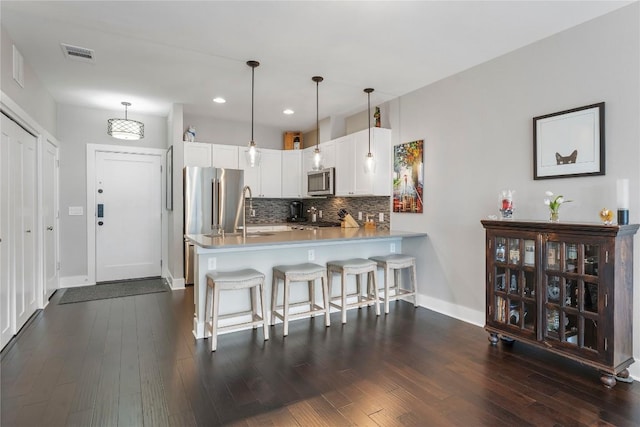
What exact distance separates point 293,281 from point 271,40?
2.23 metres

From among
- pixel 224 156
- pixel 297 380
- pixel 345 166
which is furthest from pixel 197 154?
pixel 297 380

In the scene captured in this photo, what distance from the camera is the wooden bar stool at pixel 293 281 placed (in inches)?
130

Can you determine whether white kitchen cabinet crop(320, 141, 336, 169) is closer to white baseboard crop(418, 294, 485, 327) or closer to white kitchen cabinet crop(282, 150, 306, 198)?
white kitchen cabinet crop(282, 150, 306, 198)

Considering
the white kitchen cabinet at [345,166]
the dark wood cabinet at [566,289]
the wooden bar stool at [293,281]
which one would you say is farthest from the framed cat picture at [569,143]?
the white kitchen cabinet at [345,166]

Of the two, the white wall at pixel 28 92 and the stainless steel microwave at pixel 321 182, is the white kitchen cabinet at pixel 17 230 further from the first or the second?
the stainless steel microwave at pixel 321 182

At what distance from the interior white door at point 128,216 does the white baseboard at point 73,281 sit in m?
0.16

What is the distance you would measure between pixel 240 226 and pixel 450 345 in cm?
356

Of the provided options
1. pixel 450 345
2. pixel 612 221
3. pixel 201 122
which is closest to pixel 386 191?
pixel 450 345

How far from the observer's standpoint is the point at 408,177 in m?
4.35

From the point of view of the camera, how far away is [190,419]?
1961 mm

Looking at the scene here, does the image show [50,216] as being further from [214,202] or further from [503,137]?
[503,137]

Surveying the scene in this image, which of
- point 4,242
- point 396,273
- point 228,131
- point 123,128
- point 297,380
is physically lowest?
point 297,380

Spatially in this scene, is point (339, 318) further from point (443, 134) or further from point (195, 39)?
point (195, 39)

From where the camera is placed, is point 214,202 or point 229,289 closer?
point 229,289
